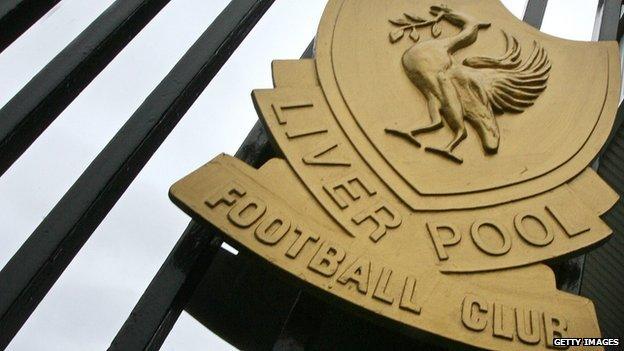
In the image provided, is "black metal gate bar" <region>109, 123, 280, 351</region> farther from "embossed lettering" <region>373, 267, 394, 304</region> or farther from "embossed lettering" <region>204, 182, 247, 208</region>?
"embossed lettering" <region>373, 267, 394, 304</region>

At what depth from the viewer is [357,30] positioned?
1574mm

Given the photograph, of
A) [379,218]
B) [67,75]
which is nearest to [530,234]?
[379,218]

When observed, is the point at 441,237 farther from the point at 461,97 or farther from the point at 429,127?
the point at 461,97

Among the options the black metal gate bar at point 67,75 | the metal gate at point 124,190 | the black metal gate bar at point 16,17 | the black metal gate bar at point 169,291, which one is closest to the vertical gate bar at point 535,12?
the metal gate at point 124,190

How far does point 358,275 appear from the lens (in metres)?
1.04

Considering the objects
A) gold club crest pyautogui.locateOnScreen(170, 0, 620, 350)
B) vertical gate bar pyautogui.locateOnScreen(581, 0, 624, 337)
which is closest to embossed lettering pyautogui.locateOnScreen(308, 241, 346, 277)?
gold club crest pyautogui.locateOnScreen(170, 0, 620, 350)

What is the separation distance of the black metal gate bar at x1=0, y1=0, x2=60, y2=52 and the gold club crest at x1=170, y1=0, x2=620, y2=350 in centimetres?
42

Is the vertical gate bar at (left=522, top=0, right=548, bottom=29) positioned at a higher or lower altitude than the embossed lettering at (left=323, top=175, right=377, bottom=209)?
higher

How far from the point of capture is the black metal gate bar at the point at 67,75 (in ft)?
3.57

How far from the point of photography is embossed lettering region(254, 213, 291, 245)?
1.05 metres

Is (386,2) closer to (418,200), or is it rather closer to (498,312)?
(418,200)

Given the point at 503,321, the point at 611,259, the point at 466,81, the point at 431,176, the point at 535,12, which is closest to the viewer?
the point at 503,321

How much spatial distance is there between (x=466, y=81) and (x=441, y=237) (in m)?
0.48

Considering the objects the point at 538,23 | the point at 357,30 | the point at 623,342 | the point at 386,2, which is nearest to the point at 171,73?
the point at 357,30
